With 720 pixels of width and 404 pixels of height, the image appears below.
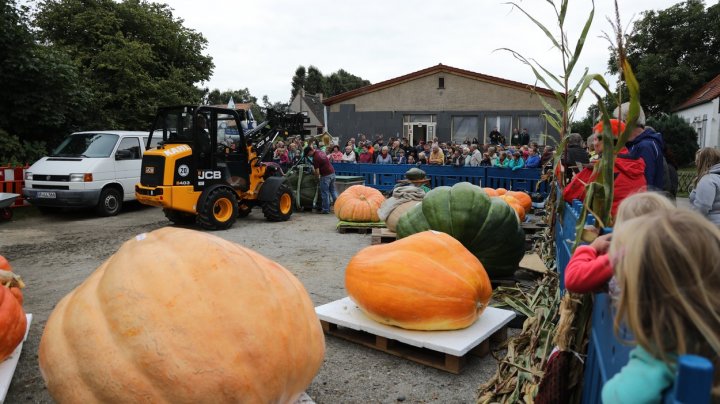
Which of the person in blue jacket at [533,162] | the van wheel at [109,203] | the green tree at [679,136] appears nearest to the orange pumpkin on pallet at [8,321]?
the van wheel at [109,203]

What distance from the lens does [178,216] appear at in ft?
30.7

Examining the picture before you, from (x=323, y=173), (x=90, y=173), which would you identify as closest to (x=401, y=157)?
(x=323, y=173)

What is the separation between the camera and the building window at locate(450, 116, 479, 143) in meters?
24.4

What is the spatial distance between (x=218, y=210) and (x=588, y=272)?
307 inches

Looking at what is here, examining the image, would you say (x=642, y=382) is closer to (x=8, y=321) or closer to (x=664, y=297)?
(x=664, y=297)

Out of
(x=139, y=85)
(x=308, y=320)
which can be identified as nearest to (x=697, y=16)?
(x=139, y=85)

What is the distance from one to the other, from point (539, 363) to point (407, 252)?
46.6 inches

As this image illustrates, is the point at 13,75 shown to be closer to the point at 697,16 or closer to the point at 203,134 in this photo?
the point at 203,134

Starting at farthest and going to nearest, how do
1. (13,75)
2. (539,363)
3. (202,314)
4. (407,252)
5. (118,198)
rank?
(13,75)
(118,198)
(407,252)
(539,363)
(202,314)

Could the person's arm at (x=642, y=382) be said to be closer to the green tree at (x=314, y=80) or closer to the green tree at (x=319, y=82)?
the green tree at (x=319, y=82)

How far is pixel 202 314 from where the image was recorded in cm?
204

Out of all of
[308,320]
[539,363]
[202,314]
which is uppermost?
[202,314]

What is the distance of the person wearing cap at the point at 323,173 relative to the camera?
35.7 ft

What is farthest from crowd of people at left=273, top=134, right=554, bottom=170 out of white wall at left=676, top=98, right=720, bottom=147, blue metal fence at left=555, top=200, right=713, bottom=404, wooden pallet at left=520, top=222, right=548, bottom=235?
white wall at left=676, top=98, right=720, bottom=147
